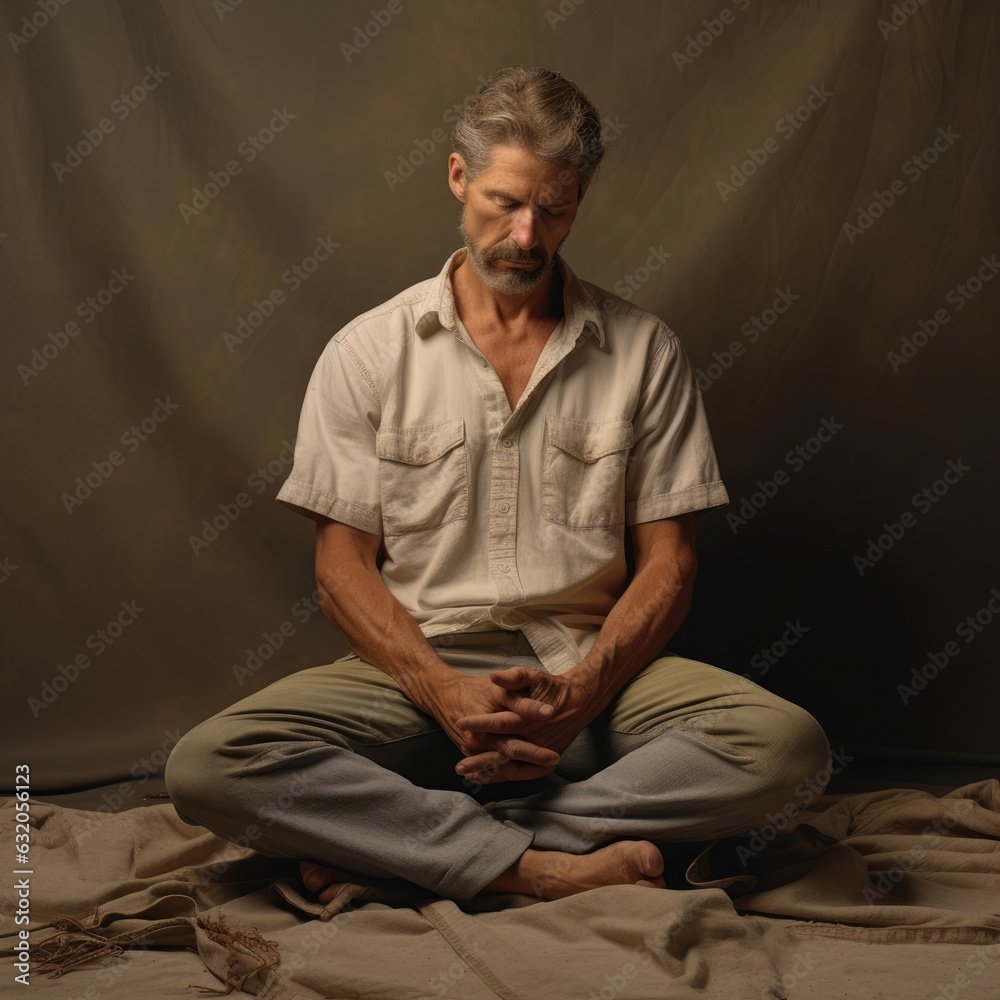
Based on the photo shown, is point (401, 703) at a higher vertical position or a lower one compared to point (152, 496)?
higher

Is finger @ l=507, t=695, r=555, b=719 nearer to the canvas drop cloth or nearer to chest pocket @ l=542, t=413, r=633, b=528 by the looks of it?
the canvas drop cloth

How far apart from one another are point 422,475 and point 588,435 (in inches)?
13.5

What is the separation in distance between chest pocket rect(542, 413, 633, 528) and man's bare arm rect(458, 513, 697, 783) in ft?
0.37

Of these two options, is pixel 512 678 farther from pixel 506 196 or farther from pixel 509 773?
pixel 506 196

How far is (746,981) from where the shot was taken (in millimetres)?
1608

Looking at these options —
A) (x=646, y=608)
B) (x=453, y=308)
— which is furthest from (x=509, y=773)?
(x=453, y=308)

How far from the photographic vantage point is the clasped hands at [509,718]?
187 centimetres

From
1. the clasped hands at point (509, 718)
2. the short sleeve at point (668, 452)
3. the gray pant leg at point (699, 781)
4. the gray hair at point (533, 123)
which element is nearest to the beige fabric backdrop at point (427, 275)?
the short sleeve at point (668, 452)

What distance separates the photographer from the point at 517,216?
2.09 meters

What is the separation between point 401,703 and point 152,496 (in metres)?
1.12

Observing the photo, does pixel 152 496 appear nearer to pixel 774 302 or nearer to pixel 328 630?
pixel 328 630

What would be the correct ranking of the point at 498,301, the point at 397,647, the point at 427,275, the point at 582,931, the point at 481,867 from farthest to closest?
1. the point at 427,275
2. the point at 498,301
3. the point at 397,647
4. the point at 481,867
5. the point at 582,931

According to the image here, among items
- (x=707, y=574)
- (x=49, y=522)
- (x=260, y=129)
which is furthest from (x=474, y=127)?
(x=49, y=522)

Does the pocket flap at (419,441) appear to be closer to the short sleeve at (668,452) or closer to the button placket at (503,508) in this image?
the button placket at (503,508)
